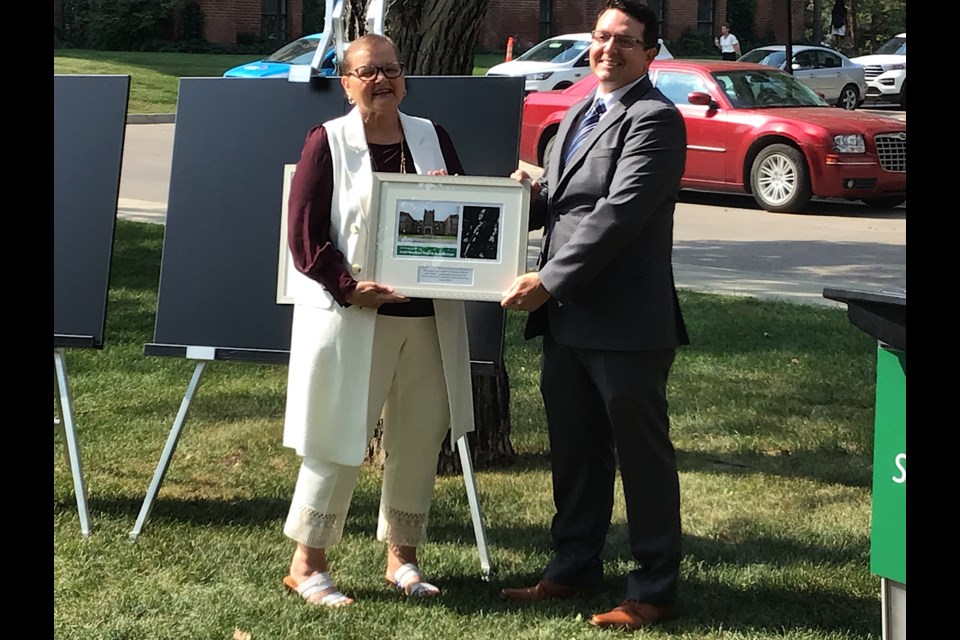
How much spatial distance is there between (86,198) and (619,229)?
8.06 ft

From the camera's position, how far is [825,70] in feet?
102

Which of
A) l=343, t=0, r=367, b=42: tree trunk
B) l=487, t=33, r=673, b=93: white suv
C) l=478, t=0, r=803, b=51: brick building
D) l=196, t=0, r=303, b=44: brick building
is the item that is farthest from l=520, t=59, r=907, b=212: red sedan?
l=478, t=0, r=803, b=51: brick building

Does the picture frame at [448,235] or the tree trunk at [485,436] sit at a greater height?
the picture frame at [448,235]

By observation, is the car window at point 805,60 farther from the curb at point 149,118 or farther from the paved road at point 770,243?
the paved road at point 770,243

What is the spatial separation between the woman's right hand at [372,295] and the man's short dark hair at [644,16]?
1193mm

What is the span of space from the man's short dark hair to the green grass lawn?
2.03m

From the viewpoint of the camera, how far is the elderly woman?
14.7ft

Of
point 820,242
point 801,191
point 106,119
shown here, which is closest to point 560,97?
point 801,191

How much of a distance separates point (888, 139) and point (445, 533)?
1122 cm

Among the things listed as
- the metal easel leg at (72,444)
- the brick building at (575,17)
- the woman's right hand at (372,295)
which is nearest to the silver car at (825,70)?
the brick building at (575,17)

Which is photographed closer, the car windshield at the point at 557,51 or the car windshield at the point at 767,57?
the car windshield at the point at 557,51

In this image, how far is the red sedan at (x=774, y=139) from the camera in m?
15.0
